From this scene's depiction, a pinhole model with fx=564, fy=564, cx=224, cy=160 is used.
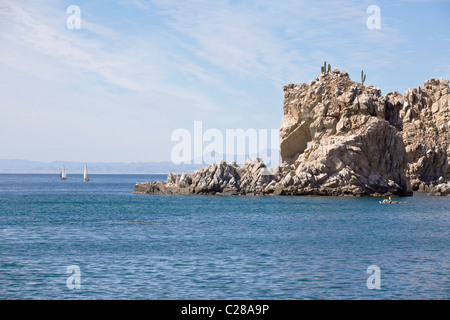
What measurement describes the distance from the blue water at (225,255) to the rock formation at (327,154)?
36.2m

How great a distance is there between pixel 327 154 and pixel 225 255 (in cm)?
7438

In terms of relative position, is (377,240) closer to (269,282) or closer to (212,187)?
(269,282)

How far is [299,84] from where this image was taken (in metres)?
139

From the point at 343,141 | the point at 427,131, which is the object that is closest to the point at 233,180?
the point at 343,141

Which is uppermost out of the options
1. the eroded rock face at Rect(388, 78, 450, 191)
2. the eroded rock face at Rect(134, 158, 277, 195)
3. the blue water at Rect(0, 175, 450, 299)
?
the eroded rock face at Rect(388, 78, 450, 191)

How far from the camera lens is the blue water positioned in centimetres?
2956

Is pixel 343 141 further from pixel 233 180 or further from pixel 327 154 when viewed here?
pixel 233 180

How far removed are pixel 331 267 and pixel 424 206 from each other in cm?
6286

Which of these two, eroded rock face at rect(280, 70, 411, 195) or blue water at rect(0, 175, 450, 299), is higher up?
eroded rock face at rect(280, 70, 411, 195)

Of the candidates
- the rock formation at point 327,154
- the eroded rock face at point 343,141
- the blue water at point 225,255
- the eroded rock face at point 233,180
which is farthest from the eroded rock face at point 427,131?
the blue water at point 225,255

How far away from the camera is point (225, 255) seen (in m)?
41.1

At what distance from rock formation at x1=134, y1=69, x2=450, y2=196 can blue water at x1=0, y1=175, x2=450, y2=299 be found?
119 ft

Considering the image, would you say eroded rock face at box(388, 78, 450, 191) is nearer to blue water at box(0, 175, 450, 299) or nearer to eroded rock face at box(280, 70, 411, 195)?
eroded rock face at box(280, 70, 411, 195)

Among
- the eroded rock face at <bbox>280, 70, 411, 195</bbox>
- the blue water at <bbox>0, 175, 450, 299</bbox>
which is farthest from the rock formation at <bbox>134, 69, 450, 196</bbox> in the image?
the blue water at <bbox>0, 175, 450, 299</bbox>
